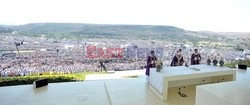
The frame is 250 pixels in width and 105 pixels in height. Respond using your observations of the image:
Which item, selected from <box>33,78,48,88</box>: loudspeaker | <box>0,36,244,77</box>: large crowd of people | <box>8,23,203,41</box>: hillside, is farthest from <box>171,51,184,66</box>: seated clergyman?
<box>33,78,48,88</box>: loudspeaker

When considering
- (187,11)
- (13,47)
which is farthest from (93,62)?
(187,11)

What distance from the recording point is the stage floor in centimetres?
405

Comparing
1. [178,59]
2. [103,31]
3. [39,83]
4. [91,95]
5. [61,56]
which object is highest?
[103,31]

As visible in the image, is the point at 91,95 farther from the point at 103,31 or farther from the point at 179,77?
the point at 103,31

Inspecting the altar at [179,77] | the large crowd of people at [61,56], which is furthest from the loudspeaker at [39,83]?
the altar at [179,77]

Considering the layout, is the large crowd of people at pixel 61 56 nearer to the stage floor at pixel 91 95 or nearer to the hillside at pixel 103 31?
the hillside at pixel 103 31

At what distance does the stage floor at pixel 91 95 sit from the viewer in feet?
13.3

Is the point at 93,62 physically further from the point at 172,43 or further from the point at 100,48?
the point at 172,43

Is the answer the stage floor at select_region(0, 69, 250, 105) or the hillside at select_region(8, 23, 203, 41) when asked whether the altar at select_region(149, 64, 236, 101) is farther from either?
the hillside at select_region(8, 23, 203, 41)

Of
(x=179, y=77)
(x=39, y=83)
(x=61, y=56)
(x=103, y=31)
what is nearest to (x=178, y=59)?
(x=179, y=77)

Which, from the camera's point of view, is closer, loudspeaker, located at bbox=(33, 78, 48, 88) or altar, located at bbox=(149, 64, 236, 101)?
altar, located at bbox=(149, 64, 236, 101)

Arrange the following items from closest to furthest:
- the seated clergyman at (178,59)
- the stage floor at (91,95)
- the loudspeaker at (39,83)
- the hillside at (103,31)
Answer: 1. the stage floor at (91,95)
2. the loudspeaker at (39,83)
3. the seated clergyman at (178,59)
4. the hillside at (103,31)

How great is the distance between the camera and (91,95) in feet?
14.7

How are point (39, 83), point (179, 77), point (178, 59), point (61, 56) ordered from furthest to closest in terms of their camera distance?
point (61, 56), point (178, 59), point (39, 83), point (179, 77)
